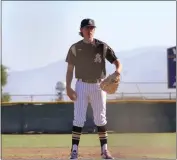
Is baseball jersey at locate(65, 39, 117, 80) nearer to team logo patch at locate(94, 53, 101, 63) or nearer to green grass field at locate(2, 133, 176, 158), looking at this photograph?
team logo patch at locate(94, 53, 101, 63)

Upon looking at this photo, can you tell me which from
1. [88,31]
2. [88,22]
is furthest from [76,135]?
[88,22]

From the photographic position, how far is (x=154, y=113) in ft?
60.4

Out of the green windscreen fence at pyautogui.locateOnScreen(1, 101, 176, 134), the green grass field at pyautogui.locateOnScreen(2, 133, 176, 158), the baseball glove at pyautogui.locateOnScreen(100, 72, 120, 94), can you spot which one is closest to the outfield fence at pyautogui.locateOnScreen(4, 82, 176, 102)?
the green windscreen fence at pyautogui.locateOnScreen(1, 101, 176, 134)

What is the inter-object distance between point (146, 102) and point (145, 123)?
1269 millimetres

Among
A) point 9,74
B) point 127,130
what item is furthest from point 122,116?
point 9,74

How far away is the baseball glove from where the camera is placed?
6.54 metres

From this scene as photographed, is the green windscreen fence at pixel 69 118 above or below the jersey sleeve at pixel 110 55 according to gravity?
below

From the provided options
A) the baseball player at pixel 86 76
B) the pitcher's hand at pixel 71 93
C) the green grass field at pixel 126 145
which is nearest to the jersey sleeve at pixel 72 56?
the baseball player at pixel 86 76

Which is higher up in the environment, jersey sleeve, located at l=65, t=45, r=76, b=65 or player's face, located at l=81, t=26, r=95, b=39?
player's face, located at l=81, t=26, r=95, b=39

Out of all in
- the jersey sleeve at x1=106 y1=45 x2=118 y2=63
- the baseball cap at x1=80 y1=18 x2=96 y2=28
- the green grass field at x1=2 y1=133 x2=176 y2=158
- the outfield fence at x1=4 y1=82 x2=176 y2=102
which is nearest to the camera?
the baseball cap at x1=80 y1=18 x2=96 y2=28

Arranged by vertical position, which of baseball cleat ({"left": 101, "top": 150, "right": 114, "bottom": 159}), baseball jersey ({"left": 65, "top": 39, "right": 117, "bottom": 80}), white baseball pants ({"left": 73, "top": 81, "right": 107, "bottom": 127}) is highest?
baseball jersey ({"left": 65, "top": 39, "right": 117, "bottom": 80})

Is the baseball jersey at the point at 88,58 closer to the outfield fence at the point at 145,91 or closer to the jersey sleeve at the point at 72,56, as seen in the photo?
the jersey sleeve at the point at 72,56

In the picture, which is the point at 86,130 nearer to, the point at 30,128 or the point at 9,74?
the point at 30,128

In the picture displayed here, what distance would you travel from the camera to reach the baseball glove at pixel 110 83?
6.54 meters
